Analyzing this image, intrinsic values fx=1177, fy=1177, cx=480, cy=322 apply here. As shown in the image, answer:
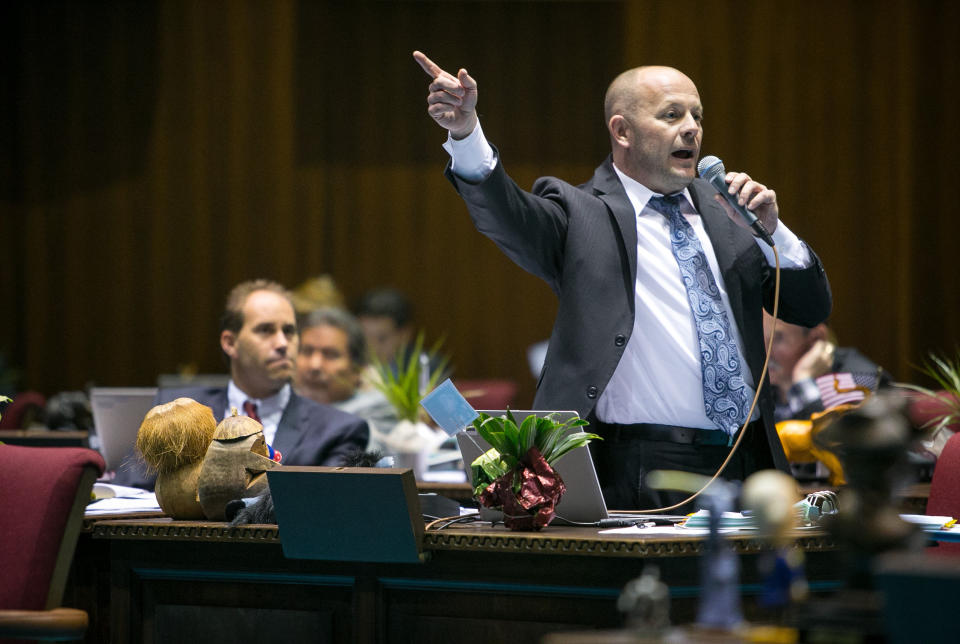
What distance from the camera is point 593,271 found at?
104 inches

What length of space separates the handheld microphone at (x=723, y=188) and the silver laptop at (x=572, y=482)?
0.62 meters

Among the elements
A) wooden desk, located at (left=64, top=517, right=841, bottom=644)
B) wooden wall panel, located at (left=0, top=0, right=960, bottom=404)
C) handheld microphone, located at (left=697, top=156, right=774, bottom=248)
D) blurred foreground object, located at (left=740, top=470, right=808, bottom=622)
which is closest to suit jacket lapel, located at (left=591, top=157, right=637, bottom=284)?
handheld microphone, located at (left=697, top=156, right=774, bottom=248)

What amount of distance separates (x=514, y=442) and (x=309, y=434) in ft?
4.96

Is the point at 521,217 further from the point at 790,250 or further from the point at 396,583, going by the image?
the point at 396,583

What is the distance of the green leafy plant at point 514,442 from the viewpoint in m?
2.03

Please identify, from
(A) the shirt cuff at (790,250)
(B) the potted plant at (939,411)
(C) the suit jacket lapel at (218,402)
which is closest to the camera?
(A) the shirt cuff at (790,250)

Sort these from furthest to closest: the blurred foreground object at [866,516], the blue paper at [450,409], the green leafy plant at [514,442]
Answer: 1. the blue paper at [450,409]
2. the green leafy plant at [514,442]
3. the blurred foreground object at [866,516]

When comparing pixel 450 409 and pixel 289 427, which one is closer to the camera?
pixel 450 409

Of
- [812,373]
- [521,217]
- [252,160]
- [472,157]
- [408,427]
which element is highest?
[252,160]

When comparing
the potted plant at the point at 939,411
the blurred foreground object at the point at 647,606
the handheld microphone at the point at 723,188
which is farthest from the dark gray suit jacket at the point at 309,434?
the blurred foreground object at the point at 647,606

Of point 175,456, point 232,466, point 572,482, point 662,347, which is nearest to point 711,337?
point 662,347

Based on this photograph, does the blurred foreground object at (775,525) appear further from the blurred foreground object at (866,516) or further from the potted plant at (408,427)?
the potted plant at (408,427)

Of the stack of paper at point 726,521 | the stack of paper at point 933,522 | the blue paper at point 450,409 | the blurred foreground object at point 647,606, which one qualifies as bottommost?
the stack of paper at point 933,522

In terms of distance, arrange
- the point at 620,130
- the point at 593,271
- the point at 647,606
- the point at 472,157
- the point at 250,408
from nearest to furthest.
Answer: the point at 647,606
the point at 472,157
the point at 593,271
the point at 620,130
the point at 250,408
